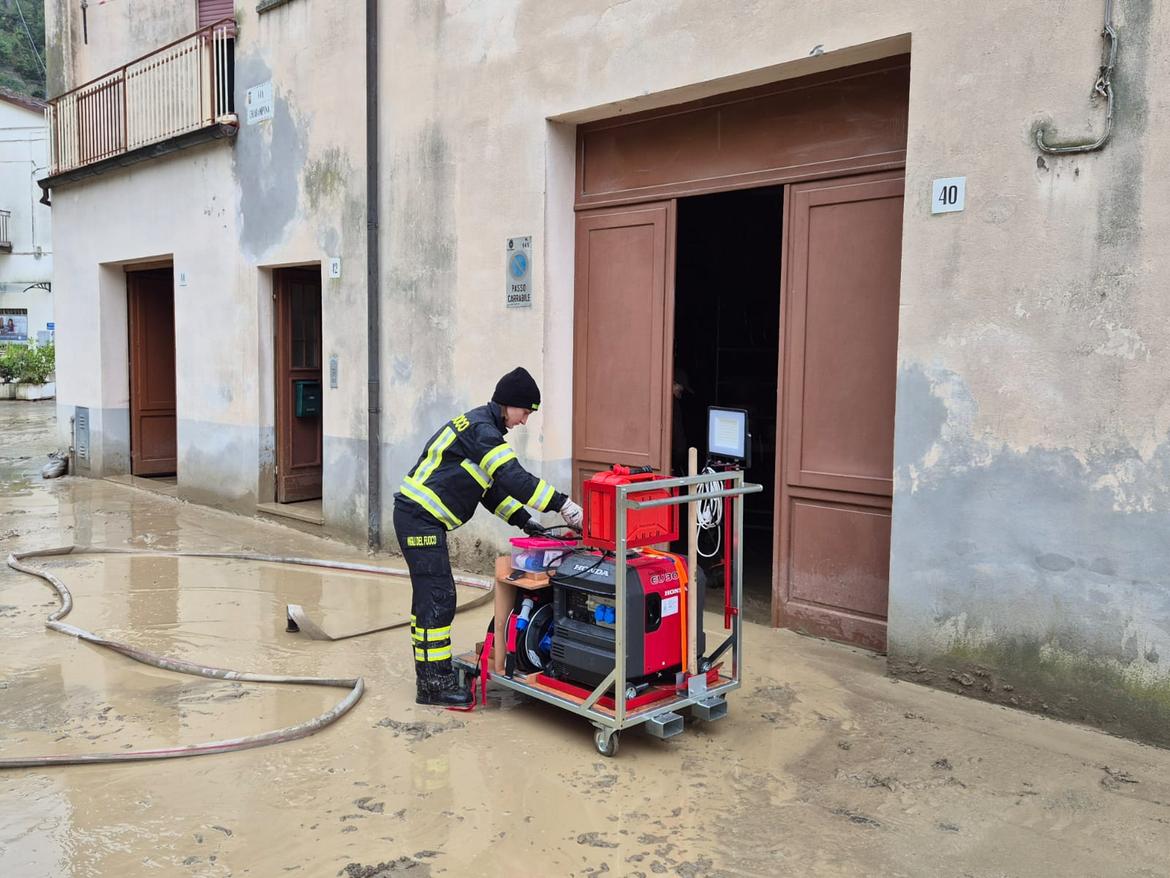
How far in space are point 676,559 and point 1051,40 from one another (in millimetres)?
3047

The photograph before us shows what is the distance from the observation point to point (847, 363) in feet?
19.0

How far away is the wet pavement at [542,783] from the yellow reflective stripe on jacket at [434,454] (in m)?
1.20

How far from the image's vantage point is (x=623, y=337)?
6.97 meters

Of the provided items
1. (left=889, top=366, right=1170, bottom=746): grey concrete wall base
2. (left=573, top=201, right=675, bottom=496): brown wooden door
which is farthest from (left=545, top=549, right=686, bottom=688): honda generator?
(left=573, top=201, right=675, bottom=496): brown wooden door

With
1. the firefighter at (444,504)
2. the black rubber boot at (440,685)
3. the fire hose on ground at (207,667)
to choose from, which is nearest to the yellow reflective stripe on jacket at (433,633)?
the firefighter at (444,504)

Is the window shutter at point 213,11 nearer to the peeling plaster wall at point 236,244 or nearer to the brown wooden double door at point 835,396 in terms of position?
the peeling plaster wall at point 236,244

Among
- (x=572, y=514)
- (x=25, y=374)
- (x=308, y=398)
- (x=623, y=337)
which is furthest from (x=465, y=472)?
(x=25, y=374)

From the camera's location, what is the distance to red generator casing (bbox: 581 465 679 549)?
427cm

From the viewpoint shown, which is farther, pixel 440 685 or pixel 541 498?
pixel 440 685

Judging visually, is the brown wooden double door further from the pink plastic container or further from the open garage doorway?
the open garage doorway

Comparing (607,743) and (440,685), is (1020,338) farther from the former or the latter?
(440,685)

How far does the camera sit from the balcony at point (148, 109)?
10.3 metres

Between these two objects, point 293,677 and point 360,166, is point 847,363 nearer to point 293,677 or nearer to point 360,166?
point 293,677

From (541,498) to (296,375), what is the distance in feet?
22.0
